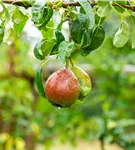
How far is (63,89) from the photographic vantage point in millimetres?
790

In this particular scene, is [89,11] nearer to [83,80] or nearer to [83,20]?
[83,20]

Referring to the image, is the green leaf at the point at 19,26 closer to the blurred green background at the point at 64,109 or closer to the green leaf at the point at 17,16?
the green leaf at the point at 17,16

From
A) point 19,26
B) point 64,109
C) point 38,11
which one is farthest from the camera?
point 64,109

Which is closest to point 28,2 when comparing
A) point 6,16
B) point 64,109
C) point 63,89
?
point 6,16

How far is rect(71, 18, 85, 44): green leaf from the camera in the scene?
791 millimetres

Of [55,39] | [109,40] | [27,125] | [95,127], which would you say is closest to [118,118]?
[95,127]

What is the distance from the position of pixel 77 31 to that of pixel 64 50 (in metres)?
0.04

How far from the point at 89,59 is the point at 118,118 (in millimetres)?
500

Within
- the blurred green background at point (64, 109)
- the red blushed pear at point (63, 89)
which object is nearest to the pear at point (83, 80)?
the red blushed pear at point (63, 89)

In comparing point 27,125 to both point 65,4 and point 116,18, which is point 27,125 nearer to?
point 116,18

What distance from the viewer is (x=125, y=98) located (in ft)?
8.43

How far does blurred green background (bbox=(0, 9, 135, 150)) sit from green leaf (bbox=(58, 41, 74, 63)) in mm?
1421

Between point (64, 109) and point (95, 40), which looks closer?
point (95, 40)

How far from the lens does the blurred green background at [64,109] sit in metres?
2.48
